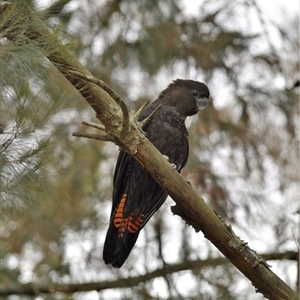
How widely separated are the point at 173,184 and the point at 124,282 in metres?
1.95

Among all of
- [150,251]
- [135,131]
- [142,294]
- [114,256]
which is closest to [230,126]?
[150,251]

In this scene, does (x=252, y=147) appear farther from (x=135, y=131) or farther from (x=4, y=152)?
(x=4, y=152)

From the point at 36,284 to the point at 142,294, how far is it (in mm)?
791

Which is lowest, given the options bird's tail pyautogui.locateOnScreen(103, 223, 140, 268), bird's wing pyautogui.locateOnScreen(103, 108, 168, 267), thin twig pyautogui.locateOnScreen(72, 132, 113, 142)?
thin twig pyautogui.locateOnScreen(72, 132, 113, 142)

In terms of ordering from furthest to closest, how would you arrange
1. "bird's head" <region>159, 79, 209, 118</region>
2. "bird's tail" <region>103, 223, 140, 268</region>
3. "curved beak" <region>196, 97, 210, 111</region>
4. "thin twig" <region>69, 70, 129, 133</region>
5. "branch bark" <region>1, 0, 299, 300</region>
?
1. "curved beak" <region>196, 97, 210, 111</region>
2. "bird's head" <region>159, 79, 209, 118</region>
3. "bird's tail" <region>103, 223, 140, 268</region>
4. "branch bark" <region>1, 0, 299, 300</region>
5. "thin twig" <region>69, 70, 129, 133</region>

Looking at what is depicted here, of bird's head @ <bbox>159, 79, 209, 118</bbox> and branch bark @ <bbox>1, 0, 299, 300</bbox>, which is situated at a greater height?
bird's head @ <bbox>159, 79, 209, 118</bbox>

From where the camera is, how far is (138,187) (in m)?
4.23

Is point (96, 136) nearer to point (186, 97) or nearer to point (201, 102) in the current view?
point (186, 97)

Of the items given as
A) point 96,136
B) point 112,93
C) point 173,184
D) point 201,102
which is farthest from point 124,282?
point 112,93

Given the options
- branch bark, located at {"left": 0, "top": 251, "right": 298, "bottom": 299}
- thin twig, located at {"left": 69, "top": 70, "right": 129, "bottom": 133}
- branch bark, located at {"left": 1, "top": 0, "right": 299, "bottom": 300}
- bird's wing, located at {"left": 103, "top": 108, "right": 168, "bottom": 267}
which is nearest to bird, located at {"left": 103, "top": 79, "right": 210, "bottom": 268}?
bird's wing, located at {"left": 103, "top": 108, "right": 168, "bottom": 267}

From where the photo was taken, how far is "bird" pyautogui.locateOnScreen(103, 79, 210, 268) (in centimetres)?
407

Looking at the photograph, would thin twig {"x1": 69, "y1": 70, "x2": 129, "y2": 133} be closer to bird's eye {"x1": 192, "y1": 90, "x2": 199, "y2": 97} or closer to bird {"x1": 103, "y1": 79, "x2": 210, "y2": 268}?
bird {"x1": 103, "y1": 79, "x2": 210, "y2": 268}

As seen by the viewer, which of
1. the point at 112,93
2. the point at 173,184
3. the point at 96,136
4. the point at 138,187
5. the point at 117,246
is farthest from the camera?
the point at 138,187

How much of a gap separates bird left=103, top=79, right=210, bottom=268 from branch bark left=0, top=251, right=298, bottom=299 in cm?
95
